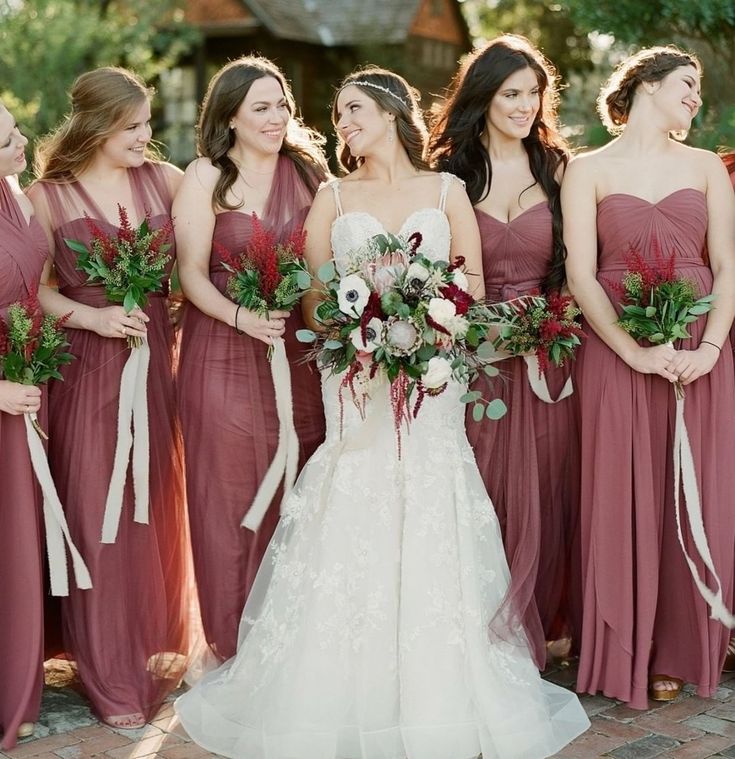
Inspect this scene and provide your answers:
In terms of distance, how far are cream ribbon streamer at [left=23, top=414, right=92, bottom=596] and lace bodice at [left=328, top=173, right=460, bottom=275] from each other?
1.48 m

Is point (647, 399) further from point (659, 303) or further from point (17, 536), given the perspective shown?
point (17, 536)

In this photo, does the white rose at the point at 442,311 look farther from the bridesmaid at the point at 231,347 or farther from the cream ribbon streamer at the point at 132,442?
the cream ribbon streamer at the point at 132,442

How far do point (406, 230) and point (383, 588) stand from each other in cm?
150

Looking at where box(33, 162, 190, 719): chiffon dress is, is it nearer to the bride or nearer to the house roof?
the bride

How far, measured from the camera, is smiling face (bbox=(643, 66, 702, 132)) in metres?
4.90

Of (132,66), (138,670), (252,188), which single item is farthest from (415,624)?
(132,66)

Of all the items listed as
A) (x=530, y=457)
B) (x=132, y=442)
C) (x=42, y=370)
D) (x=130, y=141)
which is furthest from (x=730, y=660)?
(x=130, y=141)

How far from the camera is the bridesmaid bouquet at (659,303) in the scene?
4.64 meters

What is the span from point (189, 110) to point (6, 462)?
744 inches

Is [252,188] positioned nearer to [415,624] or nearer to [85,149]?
[85,149]

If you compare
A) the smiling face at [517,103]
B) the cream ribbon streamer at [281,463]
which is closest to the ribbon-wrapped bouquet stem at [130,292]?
the cream ribbon streamer at [281,463]

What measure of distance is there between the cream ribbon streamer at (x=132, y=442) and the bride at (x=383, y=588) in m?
0.66

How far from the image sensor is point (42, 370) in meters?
4.58

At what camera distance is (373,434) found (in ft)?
15.5
